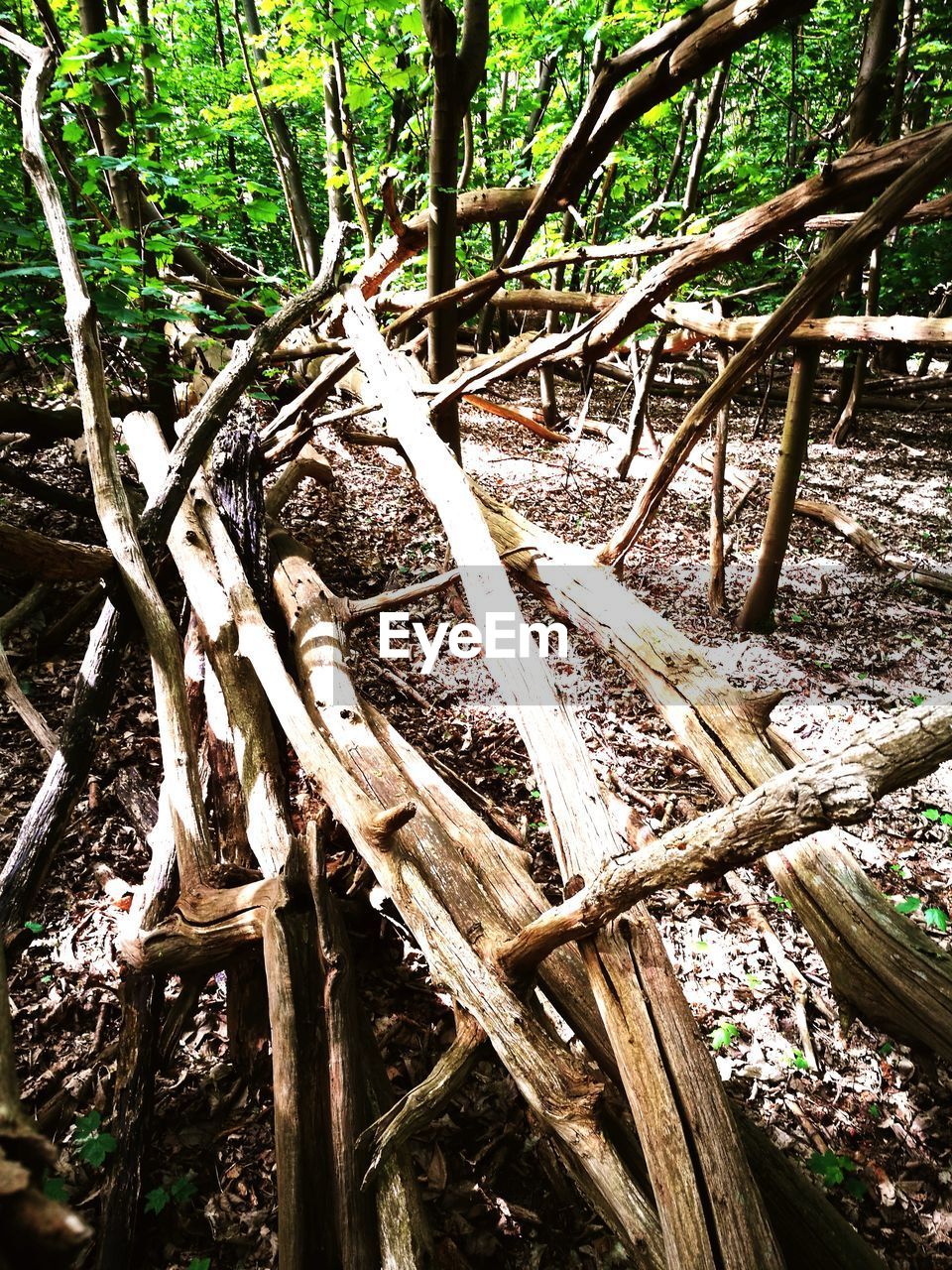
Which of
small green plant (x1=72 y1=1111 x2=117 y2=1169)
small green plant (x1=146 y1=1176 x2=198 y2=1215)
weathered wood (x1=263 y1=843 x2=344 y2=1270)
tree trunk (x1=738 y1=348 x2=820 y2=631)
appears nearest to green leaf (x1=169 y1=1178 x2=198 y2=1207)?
small green plant (x1=146 y1=1176 x2=198 y2=1215)

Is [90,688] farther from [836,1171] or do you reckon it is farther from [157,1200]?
[836,1171]

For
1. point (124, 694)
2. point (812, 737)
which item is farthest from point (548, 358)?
point (124, 694)

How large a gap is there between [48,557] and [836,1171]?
12.4 ft

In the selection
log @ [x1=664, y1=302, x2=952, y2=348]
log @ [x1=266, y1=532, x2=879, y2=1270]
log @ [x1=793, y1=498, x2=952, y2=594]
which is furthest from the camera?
log @ [x1=793, y1=498, x2=952, y2=594]

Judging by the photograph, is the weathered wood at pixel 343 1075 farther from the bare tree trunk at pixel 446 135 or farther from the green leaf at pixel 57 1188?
the bare tree trunk at pixel 446 135

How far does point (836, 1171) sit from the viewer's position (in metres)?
2.29

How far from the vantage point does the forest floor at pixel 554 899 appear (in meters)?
2.14

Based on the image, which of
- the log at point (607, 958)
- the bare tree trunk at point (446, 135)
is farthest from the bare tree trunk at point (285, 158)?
the log at point (607, 958)

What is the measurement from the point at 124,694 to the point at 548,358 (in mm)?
3998

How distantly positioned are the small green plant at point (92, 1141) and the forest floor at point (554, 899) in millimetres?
16

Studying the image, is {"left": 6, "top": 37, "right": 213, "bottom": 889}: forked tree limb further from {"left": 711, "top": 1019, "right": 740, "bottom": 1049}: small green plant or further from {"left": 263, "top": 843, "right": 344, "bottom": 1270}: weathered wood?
{"left": 711, "top": 1019, "right": 740, "bottom": 1049}: small green plant

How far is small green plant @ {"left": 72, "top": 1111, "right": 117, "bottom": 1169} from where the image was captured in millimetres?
2127

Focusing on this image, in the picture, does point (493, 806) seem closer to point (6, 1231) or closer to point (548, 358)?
point (6, 1231)

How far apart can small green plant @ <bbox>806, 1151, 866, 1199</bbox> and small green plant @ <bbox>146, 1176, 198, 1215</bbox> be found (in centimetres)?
220
